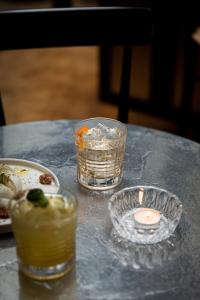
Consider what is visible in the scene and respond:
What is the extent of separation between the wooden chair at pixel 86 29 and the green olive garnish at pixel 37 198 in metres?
0.77

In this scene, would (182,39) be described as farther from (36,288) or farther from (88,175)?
(36,288)

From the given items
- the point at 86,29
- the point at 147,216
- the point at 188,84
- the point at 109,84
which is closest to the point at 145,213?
the point at 147,216

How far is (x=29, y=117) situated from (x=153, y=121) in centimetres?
73

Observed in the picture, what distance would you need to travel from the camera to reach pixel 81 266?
0.80m

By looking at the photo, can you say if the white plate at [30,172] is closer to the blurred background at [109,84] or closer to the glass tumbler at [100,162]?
the glass tumbler at [100,162]

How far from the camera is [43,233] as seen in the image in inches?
29.6

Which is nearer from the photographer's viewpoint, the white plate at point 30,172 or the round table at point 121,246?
the round table at point 121,246

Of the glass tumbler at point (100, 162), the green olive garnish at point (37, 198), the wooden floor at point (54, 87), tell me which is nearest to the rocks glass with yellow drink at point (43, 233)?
the green olive garnish at point (37, 198)

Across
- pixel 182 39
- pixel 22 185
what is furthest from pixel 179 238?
pixel 182 39

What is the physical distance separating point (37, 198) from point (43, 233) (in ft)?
0.17

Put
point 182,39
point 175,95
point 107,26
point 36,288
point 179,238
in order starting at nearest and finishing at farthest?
point 36,288
point 179,238
point 107,26
point 182,39
point 175,95

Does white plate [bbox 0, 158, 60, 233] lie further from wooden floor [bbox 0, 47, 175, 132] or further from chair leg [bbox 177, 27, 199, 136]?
wooden floor [bbox 0, 47, 175, 132]

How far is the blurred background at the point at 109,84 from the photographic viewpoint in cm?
276

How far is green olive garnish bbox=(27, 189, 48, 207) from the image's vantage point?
0.76m
